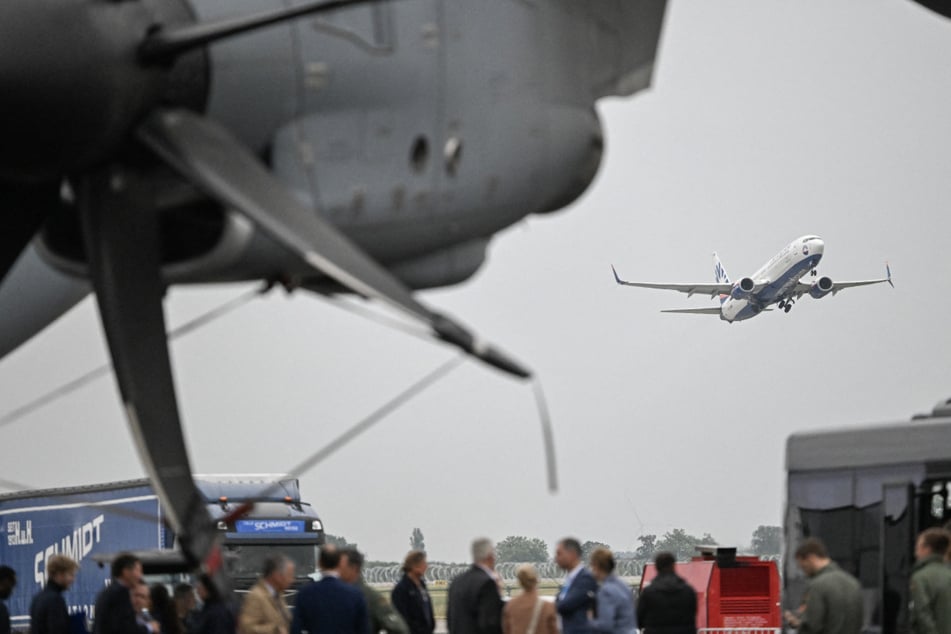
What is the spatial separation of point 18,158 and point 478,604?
26.9 ft

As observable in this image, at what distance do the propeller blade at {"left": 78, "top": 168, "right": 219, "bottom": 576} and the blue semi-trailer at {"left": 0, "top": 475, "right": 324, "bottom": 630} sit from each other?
61.0 ft

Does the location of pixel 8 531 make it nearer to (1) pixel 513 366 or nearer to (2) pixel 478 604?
(2) pixel 478 604

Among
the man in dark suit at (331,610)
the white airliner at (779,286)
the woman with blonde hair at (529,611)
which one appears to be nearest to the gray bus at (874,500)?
the woman with blonde hair at (529,611)

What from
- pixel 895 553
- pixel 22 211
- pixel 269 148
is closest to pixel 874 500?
A: pixel 895 553

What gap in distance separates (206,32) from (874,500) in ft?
35.5

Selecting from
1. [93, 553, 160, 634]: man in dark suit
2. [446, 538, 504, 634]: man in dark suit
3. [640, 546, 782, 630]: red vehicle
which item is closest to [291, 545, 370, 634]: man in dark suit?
[93, 553, 160, 634]: man in dark suit

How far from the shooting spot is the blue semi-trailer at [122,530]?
28.4 m

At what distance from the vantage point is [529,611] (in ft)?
46.7

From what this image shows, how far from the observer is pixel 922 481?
16750mm

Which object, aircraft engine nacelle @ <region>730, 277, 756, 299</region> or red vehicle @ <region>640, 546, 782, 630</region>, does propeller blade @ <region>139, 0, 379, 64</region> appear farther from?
aircraft engine nacelle @ <region>730, 277, 756, 299</region>

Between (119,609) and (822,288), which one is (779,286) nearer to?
(822,288)

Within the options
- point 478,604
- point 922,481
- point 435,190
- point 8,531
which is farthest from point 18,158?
point 8,531

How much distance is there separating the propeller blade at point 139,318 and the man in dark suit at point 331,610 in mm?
3792

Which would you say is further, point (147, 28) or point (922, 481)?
point (922, 481)
